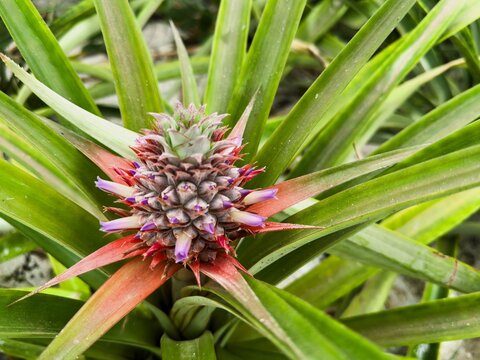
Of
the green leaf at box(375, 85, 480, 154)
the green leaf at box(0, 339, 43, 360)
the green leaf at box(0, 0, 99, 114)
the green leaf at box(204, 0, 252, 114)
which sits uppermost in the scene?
the green leaf at box(375, 85, 480, 154)

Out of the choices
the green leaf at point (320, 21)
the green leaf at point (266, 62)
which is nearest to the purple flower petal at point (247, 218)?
the green leaf at point (266, 62)

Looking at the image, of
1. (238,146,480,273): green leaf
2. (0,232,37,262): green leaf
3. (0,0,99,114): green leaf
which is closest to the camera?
(238,146,480,273): green leaf

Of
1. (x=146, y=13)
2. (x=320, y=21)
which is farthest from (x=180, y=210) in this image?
(x=320, y=21)

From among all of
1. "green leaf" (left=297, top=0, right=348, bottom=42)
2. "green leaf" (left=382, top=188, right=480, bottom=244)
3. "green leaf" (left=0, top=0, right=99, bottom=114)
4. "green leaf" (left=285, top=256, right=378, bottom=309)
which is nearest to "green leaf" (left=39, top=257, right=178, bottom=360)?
"green leaf" (left=0, top=0, right=99, bottom=114)

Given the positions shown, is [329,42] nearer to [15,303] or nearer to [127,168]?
[127,168]

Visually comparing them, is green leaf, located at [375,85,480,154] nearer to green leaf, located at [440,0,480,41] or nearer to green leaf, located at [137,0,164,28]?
green leaf, located at [440,0,480,41]

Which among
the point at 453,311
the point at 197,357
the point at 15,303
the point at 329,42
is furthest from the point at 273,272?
the point at 329,42
